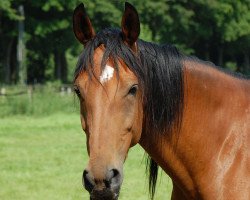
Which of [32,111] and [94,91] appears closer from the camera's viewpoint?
[94,91]

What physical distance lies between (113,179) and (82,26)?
36.2 inches

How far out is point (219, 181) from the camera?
3.33 m

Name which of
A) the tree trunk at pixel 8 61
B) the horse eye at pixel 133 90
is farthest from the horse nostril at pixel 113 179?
the tree trunk at pixel 8 61

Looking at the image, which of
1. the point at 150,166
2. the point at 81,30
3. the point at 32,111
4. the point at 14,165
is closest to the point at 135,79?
the point at 81,30

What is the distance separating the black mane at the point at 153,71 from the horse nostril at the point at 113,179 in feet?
1.72

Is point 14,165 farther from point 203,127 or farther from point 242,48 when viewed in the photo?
point 242,48

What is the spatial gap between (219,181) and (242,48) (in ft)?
139

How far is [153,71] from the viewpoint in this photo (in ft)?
10.7

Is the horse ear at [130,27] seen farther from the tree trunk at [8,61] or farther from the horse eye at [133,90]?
the tree trunk at [8,61]

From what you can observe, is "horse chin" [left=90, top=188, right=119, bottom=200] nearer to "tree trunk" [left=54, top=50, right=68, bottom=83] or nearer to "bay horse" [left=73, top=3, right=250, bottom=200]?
"bay horse" [left=73, top=3, right=250, bottom=200]

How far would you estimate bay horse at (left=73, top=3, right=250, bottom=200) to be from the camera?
115 inches

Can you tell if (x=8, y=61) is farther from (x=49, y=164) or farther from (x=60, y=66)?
(x=49, y=164)

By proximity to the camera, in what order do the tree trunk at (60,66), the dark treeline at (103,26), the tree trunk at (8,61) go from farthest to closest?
the tree trunk at (60,66) < the tree trunk at (8,61) < the dark treeline at (103,26)

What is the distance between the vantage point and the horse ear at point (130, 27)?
122 inches
